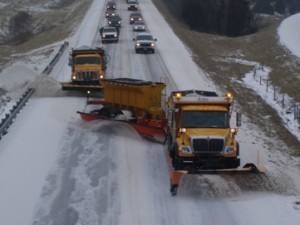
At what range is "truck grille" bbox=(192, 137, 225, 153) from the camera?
19562 millimetres

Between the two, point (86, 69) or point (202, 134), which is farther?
point (86, 69)

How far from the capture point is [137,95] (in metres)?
25.8

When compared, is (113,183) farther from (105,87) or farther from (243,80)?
(243,80)

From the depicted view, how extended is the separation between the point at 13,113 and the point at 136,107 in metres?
6.19

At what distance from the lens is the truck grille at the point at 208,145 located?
19.6 metres

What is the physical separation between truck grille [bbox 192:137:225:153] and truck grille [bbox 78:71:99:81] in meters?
16.3

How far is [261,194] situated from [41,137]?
1016 cm

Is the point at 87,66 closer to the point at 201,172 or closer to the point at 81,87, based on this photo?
the point at 81,87

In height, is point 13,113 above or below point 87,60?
below

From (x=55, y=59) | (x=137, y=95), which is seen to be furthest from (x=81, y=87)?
(x=55, y=59)

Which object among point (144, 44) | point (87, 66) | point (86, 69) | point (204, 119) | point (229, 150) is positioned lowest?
point (144, 44)

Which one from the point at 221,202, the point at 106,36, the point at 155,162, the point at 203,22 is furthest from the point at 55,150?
the point at 203,22

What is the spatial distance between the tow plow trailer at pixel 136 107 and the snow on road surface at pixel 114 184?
472 mm

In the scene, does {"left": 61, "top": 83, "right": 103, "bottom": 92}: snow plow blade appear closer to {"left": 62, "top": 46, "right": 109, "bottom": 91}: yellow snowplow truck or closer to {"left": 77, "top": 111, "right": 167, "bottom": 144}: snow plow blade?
{"left": 62, "top": 46, "right": 109, "bottom": 91}: yellow snowplow truck
